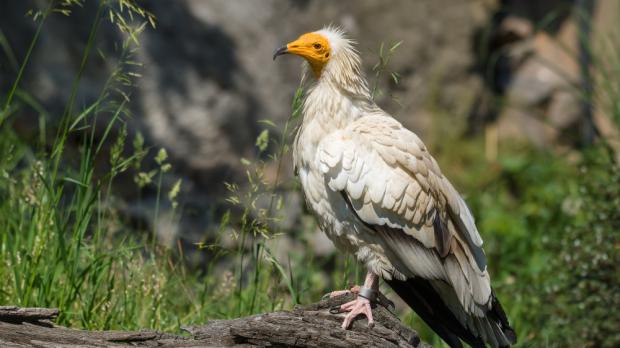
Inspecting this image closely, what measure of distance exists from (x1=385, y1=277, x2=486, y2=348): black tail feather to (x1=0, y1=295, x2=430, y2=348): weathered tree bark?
42cm

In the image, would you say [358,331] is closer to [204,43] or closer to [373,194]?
[373,194]

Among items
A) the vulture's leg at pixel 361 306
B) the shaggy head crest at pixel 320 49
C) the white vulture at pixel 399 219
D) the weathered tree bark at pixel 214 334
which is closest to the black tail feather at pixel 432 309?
the white vulture at pixel 399 219

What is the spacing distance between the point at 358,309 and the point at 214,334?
0.51 m

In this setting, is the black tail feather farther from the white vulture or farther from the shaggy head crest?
the shaggy head crest

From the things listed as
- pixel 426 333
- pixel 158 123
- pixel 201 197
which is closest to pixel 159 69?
pixel 158 123

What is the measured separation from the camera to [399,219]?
3.54 metres

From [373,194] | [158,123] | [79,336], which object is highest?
[158,123]

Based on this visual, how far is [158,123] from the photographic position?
6652 millimetres

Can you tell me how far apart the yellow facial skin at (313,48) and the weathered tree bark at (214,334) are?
1.05 m

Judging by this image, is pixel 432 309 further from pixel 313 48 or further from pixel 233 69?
pixel 233 69

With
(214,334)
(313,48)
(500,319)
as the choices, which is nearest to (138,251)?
(214,334)

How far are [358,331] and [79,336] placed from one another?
3.05 ft

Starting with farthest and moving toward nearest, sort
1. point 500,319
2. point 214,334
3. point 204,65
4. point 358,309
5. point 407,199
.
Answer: point 204,65
point 500,319
point 407,199
point 358,309
point 214,334

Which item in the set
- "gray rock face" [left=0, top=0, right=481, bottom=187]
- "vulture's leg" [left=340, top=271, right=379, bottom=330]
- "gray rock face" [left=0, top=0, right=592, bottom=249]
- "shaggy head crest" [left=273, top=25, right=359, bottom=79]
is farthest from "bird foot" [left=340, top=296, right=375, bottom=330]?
"gray rock face" [left=0, top=0, right=481, bottom=187]
